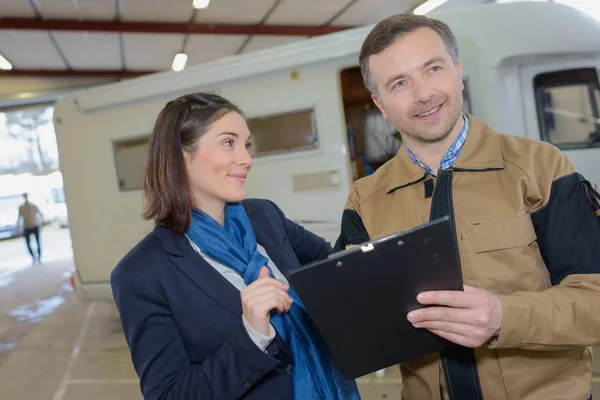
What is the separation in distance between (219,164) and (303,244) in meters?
0.64

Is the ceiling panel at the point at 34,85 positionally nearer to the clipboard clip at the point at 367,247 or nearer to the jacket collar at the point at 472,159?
the jacket collar at the point at 472,159

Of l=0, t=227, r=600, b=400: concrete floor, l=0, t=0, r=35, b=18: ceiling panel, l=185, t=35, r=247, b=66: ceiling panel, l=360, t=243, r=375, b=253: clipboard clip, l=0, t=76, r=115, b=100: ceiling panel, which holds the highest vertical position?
l=0, t=0, r=35, b=18: ceiling panel

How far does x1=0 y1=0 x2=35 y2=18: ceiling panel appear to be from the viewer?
8141 millimetres

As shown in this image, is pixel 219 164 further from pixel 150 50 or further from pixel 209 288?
pixel 150 50

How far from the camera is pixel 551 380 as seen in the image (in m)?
1.29

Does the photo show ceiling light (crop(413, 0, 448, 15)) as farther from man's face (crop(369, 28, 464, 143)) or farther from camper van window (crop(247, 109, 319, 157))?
man's face (crop(369, 28, 464, 143))

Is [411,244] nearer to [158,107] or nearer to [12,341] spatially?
[158,107]

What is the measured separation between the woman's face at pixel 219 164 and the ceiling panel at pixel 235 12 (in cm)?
837

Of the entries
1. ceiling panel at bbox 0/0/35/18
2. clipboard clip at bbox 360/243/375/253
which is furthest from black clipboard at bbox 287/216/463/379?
ceiling panel at bbox 0/0/35/18

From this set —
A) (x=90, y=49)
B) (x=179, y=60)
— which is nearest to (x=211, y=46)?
(x=179, y=60)

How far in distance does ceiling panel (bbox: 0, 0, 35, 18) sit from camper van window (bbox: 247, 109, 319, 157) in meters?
5.93

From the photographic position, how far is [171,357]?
4.77 ft

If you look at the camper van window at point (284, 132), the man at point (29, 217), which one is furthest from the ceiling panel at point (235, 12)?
the camper van window at point (284, 132)

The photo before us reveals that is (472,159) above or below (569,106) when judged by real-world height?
below
